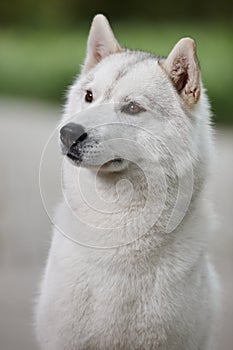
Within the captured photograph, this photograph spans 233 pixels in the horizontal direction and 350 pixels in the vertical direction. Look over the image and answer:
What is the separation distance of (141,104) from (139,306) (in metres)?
0.48

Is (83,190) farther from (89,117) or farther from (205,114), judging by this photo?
(205,114)

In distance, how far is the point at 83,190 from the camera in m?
1.76

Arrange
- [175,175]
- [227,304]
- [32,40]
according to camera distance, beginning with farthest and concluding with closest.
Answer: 1. [32,40]
2. [227,304]
3. [175,175]

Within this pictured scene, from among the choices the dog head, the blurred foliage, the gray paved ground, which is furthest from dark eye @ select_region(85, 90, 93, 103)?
the blurred foliage

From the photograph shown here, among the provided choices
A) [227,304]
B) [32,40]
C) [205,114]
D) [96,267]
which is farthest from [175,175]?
[32,40]

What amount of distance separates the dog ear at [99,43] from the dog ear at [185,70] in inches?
5.7

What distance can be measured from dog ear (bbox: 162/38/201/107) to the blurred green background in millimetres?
506

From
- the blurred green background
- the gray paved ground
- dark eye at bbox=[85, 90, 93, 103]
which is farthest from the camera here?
the blurred green background

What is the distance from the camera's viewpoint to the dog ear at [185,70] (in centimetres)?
162

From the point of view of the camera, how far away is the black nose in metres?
1.58

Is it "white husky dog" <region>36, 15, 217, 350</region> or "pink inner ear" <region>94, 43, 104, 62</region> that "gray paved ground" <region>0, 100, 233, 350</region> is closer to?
"white husky dog" <region>36, 15, 217, 350</region>

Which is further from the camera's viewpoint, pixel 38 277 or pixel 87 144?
pixel 38 277

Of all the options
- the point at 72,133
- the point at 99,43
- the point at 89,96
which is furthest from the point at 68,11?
the point at 72,133

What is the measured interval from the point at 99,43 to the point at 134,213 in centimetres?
42
